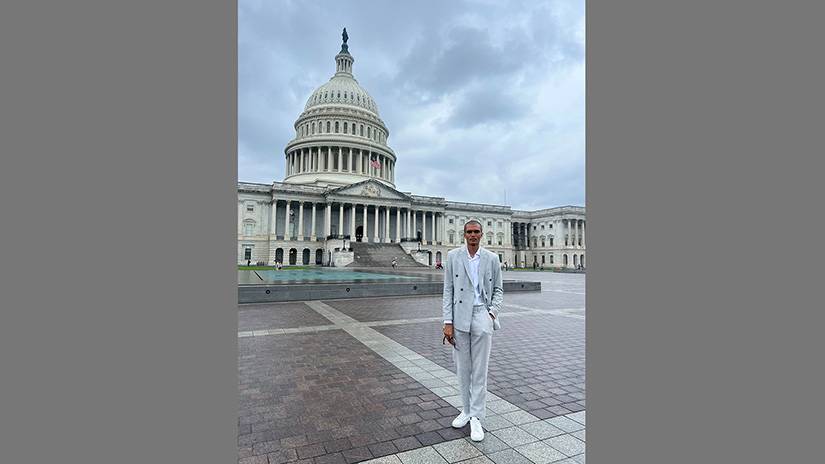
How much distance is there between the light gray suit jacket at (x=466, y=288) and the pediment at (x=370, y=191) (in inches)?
2770

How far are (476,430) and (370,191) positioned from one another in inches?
2890

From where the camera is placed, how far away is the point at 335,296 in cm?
1812

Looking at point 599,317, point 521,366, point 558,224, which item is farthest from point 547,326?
point 558,224

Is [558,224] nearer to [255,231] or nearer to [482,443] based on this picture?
[255,231]

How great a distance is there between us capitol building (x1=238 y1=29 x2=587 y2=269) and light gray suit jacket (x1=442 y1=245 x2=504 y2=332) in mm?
55924

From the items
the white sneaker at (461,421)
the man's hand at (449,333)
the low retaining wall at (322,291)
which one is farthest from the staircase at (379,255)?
the man's hand at (449,333)

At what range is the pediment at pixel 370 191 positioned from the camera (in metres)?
74.1

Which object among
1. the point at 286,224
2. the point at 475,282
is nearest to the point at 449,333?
the point at 475,282

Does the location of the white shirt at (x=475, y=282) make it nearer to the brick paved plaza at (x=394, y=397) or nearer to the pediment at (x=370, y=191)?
the brick paved plaza at (x=394, y=397)

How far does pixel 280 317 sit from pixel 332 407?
8.15 meters

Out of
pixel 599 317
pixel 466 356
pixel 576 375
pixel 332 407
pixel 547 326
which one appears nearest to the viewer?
pixel 599 317

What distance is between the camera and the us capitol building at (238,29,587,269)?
71125 mm

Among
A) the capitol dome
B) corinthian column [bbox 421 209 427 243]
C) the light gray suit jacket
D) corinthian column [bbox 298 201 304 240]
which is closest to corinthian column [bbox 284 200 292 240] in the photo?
corinthian column [bbox 298 201 304 240]

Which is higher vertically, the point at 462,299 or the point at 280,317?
the point at 462,299
